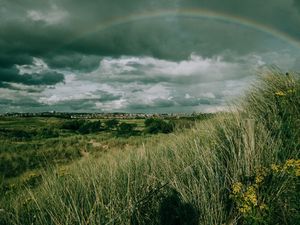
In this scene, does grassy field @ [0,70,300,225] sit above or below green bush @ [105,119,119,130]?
above

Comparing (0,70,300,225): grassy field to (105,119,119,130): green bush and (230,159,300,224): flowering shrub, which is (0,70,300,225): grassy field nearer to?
(230,159,300,224): flowering shrub

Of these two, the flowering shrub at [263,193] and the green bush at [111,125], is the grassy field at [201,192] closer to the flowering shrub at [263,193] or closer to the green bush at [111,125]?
the flowering shrub at [263,193]

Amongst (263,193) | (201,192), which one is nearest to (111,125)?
(201,192)

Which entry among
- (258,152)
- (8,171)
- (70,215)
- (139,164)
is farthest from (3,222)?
(8,171)

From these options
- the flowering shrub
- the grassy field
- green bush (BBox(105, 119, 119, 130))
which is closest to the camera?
the flowering shrub

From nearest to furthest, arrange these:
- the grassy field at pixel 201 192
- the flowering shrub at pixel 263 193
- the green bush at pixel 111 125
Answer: the flowering shrub at pixel 263 193
the grassy field at pixel 201 192
the green bush at pixel 111 125

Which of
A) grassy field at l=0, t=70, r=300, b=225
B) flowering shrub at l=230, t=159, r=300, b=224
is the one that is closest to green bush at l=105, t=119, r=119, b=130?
grassy field at l=0, t=70, r=300, b=225

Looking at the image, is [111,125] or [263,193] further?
[111,125]

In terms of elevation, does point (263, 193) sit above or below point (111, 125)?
above

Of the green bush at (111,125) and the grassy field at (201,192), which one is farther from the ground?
the grassy field at (201,192)

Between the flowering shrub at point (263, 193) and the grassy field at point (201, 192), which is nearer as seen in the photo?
the flowering shrub at point (263, 193)

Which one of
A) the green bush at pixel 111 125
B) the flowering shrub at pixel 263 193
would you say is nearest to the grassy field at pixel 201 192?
the flowering shrub at pixel 263 193

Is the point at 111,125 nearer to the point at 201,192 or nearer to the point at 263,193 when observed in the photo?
the point at 201,192

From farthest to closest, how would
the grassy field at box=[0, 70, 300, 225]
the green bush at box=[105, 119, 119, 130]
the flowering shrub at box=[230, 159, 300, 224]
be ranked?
the green bush at box=[105, 119, 119, 130] < the grassy field at box=[0, 70, 300, 225] < the flowering shrub at box=[230, 159, 300, 224]
